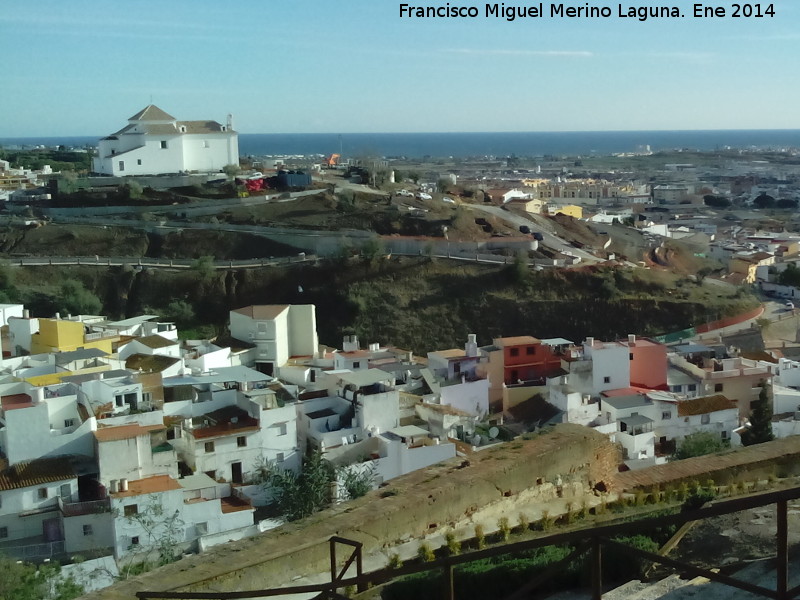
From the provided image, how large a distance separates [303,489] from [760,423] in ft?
25.1

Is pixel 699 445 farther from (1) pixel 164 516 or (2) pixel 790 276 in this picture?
(2) pixel 790 276

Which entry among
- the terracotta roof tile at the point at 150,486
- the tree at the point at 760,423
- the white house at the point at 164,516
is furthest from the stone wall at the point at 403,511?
the tree at the point at 760,423

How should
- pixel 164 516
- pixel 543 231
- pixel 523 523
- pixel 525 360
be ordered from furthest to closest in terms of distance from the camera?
pixel 543 231 < pixel 525 360 < pixel 164 516 < pixel 523 523

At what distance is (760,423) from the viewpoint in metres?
14.8

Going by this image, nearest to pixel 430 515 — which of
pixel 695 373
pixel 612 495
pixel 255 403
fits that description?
pixel 612 495

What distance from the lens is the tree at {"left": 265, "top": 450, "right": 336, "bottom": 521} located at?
36.4 ft

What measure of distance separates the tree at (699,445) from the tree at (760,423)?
0.47 m

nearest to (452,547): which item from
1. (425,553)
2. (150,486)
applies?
(425,553)

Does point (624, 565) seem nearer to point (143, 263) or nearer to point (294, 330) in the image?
point (294, 330)

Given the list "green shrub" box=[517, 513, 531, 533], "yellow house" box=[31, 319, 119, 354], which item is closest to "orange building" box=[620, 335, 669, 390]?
"yellow house" box=[31, 319, 119, 354]

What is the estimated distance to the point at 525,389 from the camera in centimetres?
1677

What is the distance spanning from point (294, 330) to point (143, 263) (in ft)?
32.5

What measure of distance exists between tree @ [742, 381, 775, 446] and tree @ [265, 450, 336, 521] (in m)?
6.44

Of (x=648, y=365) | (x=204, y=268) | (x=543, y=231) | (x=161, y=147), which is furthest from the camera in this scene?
(x=161, y=147)
